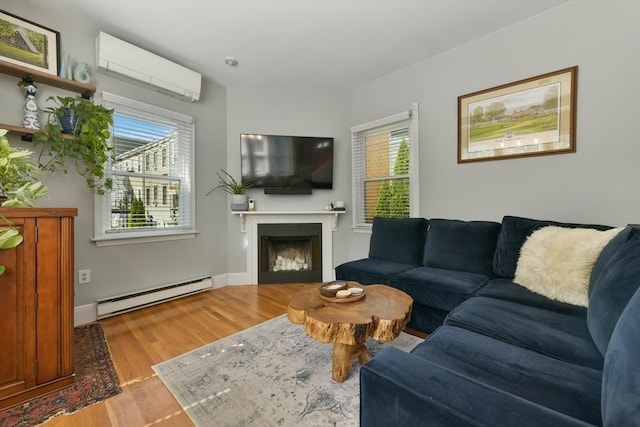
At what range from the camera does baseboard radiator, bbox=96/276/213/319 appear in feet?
8.00

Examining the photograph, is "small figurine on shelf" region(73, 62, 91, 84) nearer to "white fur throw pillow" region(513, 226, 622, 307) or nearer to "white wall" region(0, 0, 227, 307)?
"white wall" region(0, 0, 227, 307)

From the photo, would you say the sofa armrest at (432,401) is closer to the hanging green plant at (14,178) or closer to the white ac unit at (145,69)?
the hanging green plant at (14,178)

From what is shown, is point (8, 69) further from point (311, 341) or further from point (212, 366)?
point (311, 341)

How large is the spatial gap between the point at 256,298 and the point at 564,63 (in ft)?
11.7

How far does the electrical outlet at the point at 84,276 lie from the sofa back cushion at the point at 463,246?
310 cm

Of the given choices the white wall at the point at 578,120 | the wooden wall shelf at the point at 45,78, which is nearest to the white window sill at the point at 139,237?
the wooden wall shelf at the point at 45,78

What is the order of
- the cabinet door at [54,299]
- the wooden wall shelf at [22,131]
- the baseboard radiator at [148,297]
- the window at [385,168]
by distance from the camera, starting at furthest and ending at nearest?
the window at [385,168] → the baseboard radiator at [148,297] → the wooden wall shelf at [22,131] → the cabinet door at [54,299]

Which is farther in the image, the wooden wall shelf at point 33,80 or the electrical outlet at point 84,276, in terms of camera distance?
the electrical outlet at point 84,276

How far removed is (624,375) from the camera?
0.55 m

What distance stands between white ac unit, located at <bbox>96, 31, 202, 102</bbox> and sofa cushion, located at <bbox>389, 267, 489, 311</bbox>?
2.95 meters

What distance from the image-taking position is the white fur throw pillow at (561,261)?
1491mm

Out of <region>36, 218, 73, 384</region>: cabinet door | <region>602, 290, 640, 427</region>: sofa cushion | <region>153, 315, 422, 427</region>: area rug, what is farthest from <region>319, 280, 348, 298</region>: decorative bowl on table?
<region>36, 218, 73, 384</region>: cabinet door

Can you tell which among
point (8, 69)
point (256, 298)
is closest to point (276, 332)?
point (256, 298)

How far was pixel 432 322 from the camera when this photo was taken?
2.05 meters
